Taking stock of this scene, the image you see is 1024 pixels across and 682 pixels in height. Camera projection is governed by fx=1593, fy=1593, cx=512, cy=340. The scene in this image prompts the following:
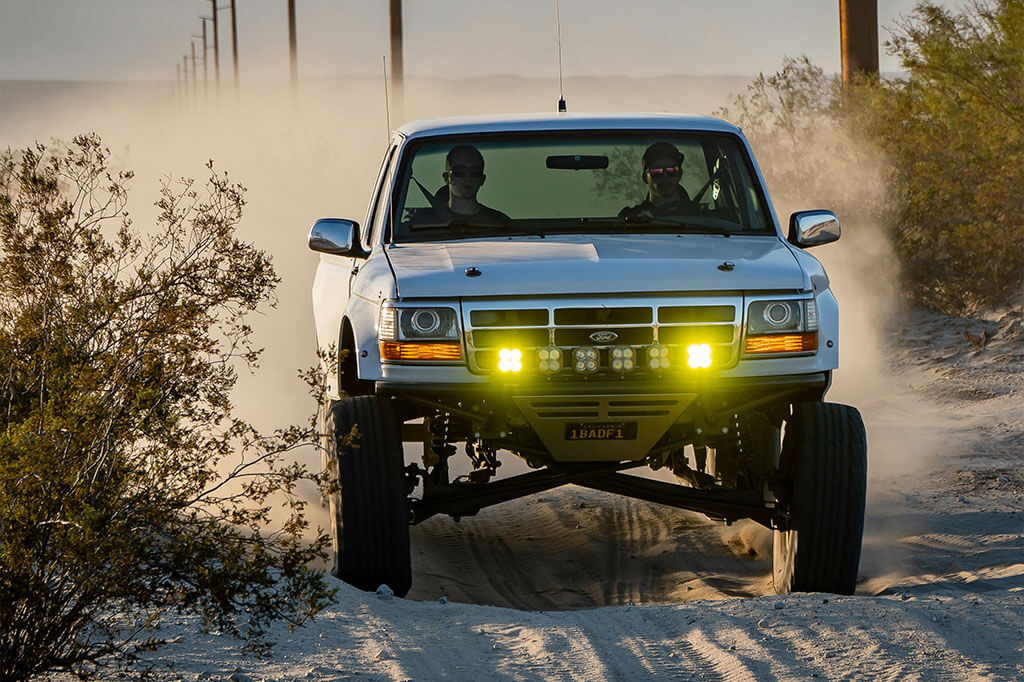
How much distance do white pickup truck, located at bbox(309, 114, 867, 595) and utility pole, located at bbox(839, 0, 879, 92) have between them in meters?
10.4

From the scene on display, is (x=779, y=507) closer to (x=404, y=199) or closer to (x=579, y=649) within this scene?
(x=579, y=649)

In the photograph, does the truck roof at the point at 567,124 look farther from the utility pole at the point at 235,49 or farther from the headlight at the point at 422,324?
the utility pole at the point at 235,49

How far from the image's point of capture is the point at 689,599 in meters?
7.37

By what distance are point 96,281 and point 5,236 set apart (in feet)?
1.18

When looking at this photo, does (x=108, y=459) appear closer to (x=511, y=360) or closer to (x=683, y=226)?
(x=511, y=360)

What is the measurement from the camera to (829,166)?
1775 centimetres

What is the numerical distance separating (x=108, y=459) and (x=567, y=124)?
3416mm

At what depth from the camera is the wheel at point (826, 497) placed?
21.1 ft

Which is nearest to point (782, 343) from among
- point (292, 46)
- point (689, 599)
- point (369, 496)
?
point (689, 599)

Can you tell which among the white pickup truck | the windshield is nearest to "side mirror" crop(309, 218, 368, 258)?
the white pickup truck

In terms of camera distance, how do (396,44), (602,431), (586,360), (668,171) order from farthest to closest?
1. (396,44)
2. (668,171)
3. (602,431)
4. (586,360)

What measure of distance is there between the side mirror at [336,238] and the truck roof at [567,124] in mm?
767

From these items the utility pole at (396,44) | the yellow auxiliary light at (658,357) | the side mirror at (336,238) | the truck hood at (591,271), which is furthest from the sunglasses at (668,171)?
the utility pole at (396,44)

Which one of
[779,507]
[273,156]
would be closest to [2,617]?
[779,507]
